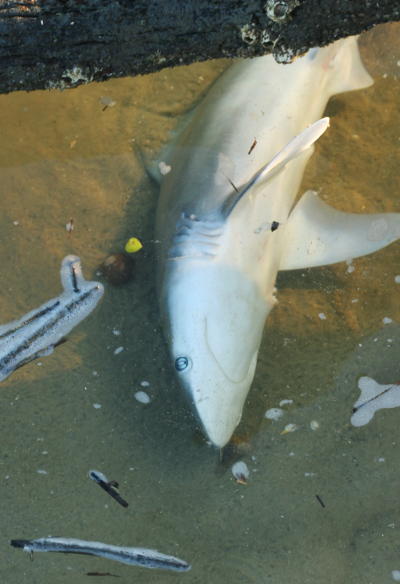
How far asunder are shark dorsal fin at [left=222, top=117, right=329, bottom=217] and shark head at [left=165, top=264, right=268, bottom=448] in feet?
1.17

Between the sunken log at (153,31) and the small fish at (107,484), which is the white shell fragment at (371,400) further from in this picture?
the sunken log at (153,31)

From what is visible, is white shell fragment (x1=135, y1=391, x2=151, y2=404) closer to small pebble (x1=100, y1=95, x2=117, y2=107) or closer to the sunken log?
the sunken log

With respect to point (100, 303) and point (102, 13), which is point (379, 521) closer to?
point (100, 303)

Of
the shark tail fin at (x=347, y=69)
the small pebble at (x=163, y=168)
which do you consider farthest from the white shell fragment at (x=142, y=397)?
the shark tail fin at (x=347, y=69)

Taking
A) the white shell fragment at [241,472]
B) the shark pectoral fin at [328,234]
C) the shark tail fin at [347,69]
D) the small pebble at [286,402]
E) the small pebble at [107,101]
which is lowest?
the white shell fragment at [241,472]

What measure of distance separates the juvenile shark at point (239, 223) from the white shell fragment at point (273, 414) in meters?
0.22

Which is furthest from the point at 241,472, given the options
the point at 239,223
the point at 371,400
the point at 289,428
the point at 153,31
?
the point at 153,31

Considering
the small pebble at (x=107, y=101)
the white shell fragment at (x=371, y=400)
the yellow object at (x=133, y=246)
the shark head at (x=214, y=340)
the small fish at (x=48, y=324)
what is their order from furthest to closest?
the small pebble at (x=107, y=101), the yellow object at (x=133, y=246), the small fish at (x=48, y=324), the white shell fragment at (x=371, y=400), the shark head at (x=214, y=340)

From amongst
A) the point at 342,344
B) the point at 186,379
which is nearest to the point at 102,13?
the point at 186,379

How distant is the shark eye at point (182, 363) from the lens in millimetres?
2920

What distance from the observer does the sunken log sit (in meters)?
2.05

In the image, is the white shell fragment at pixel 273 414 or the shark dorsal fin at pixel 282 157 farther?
the white shell fragment at pixel 273 414

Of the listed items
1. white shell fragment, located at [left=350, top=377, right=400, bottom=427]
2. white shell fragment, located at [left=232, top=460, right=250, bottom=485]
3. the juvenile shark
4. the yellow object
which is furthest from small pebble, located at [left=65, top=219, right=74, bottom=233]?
white shell fragment, located at [left=350, top=377, right=400, bottom=427]

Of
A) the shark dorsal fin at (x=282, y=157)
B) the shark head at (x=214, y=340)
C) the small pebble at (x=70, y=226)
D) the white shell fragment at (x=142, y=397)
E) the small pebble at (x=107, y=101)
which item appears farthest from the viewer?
the small pebble at (x=107, y=101)
